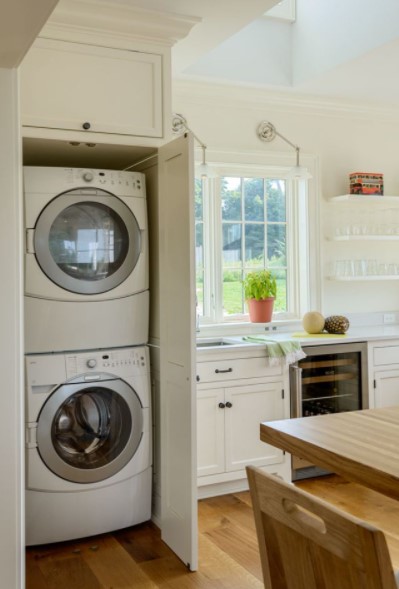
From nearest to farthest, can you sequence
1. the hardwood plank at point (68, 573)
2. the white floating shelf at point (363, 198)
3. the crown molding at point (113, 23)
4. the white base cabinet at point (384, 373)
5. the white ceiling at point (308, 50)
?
the hardwood plank at point (68, 573)
the crown molding at point (113, 23)
the white ceiling at point (308, 50)
the white base cabinet at point (384, 373)
the white floating shelf at point (363, 198)

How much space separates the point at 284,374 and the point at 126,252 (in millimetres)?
1321

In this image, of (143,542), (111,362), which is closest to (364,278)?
(111,362)

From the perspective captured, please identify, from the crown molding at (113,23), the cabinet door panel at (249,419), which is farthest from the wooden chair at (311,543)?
the cabinet door panel at (249,419)

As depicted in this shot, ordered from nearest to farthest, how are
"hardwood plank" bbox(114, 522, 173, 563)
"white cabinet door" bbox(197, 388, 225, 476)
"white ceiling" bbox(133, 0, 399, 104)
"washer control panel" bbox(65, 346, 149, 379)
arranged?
"hardwood plank" bbox(114, 522, 173, 563) → "washer control panel" bbox(65, 346, 149, 379) → "white ceiling" bbox(133, 0, 399, 104) → "white cabinet door" bbox(197, 388, 225, 476)

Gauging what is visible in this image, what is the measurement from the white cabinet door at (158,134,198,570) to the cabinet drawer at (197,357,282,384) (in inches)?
19.6

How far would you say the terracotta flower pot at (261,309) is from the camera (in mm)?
4422

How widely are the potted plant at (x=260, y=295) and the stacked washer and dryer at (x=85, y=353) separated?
52.8 inches

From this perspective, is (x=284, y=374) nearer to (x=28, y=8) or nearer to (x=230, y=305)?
(x=230, y=305)

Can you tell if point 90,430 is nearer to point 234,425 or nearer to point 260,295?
point 234,425

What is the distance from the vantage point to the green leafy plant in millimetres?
4406

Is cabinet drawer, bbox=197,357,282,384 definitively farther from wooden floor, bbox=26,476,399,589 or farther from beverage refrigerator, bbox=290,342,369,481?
wooden floor, bbox=26,476,399,589

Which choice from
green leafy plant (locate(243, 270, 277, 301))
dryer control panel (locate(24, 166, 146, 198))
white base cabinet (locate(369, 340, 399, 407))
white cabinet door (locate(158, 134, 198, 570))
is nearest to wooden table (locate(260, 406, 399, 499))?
white cabinet door (locate(158, 134, 198, 570))

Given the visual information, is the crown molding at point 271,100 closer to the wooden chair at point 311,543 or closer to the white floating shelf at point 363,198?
the white floating shelf at point 363,198

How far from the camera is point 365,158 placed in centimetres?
490
